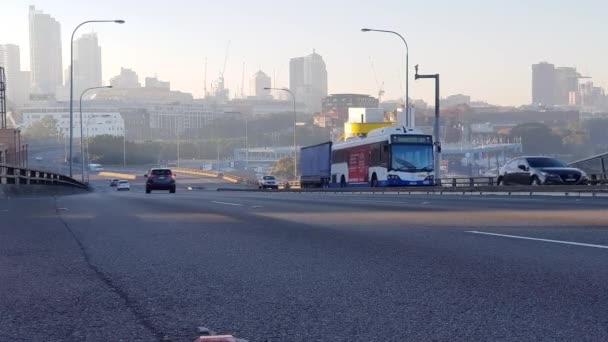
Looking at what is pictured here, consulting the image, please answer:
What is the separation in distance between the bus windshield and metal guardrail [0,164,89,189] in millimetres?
17492

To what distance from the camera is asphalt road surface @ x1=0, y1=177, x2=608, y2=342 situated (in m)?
6.38

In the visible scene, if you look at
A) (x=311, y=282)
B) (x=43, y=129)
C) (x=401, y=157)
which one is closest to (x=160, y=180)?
(x=401, y=157)

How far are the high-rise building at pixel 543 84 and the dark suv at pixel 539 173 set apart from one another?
102 m

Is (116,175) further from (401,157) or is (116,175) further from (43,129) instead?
Answer: (401,157)

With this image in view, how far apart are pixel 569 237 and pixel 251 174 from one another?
101769 millimetres

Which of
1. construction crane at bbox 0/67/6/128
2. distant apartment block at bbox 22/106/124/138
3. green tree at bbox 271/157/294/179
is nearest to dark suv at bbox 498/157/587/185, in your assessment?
construction crane at bbox 0/67/6/128

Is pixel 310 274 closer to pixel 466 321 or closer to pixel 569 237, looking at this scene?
pixel 466 321

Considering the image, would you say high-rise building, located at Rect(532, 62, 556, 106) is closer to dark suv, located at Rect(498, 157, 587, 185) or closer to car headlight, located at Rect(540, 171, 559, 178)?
dark suv, located at Rect(498, 157, 587, 185)

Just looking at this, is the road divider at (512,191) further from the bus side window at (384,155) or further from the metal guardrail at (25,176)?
the metal guardrail at (25,176)

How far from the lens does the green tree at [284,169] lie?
360 ft

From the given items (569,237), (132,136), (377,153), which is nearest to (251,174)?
(377,153)

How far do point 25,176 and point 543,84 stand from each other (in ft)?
378

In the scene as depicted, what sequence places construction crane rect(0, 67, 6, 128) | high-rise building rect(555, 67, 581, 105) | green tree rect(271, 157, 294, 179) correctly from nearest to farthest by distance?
1. construction crane rect(0, 67, 6, 128)
2. green tree rect(271, 157, 294, 179)
3. high-rise building rect(555, 67, 581, 105)

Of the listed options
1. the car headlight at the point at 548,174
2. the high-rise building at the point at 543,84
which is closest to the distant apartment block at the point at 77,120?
the high-rise building at the point at 543,84
